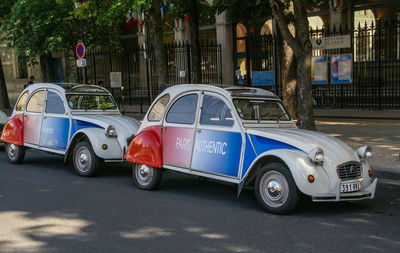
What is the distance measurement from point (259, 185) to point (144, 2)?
306 inches

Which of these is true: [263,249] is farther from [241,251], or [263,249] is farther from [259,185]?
[259,185]

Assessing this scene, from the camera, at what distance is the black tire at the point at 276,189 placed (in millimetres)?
6102

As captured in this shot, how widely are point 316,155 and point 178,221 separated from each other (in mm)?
1879

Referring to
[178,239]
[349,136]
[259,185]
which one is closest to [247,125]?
[259,185]

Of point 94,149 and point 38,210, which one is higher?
point 94,149

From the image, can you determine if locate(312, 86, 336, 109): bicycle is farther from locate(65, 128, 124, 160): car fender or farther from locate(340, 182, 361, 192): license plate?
locate(340, 182, 361, 192): license plate

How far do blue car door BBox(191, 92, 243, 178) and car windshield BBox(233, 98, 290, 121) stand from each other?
20 centimetres

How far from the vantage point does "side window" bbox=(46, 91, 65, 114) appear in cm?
1005

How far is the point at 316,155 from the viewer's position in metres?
6.03

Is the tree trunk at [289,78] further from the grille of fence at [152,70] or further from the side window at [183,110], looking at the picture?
the grille of fence at [152,70]

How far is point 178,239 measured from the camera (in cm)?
537

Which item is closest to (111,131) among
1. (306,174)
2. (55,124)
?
(55,124)

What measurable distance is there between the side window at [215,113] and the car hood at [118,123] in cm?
216

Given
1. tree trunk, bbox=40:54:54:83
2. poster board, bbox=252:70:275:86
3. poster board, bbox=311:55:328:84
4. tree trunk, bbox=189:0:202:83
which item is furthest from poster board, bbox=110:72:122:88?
poster board, bbox=311:55:328:84
